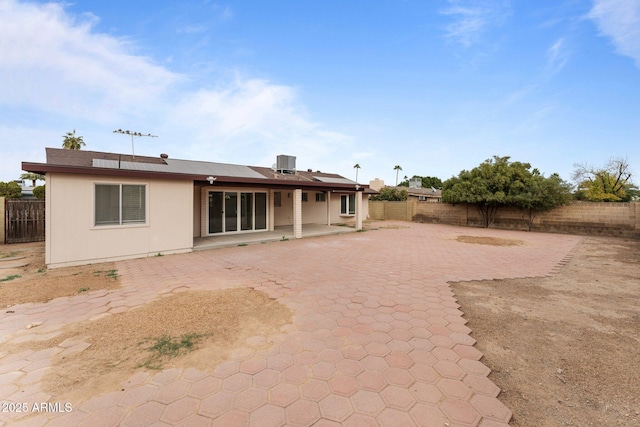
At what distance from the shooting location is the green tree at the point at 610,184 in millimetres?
23469

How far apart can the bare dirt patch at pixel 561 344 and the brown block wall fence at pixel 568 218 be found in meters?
10.2

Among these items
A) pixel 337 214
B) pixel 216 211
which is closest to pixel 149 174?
pixel 216 211

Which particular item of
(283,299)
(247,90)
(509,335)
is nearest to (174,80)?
(247,90)

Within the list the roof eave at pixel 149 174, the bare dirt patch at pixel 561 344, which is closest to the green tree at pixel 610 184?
the bare dirt patch at pixel 561 344

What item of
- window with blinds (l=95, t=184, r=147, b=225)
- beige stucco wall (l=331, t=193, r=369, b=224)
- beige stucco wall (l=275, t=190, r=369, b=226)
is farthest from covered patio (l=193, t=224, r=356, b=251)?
beige stucco wall (l=331, t=193, r=369, b=224)

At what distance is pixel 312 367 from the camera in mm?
2566

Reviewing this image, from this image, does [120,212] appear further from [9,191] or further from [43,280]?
[9,191]

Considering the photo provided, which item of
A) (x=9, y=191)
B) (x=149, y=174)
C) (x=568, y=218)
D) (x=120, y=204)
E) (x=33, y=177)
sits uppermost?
Result: (x=33, y=177)

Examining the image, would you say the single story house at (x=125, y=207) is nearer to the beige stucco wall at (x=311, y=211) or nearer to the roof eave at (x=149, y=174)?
the roof eave at (x=149, y=174)

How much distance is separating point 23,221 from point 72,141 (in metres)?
20.1

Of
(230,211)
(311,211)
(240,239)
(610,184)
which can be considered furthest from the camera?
(610,184)

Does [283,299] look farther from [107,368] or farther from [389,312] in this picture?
[107,368]

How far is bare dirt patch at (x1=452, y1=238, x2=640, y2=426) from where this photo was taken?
207 centimetres

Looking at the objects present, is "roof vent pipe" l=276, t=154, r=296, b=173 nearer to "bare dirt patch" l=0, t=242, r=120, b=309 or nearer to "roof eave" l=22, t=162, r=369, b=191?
"roof eave" l=22, t=162, r=369, b=191
